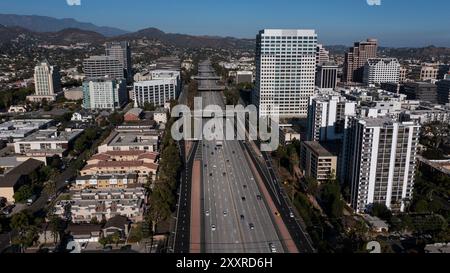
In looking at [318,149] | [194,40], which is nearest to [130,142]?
[318,149]

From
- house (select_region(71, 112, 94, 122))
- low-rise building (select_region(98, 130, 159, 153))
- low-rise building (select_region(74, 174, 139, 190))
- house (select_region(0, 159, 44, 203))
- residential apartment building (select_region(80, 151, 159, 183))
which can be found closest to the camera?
house (select_region(0, 159, 44, 203))

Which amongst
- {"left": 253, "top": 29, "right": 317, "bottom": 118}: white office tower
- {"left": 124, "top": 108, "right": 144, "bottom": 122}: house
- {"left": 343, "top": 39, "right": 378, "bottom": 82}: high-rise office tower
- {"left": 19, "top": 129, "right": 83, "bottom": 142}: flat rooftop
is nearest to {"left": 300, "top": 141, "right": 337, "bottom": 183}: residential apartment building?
{"left": 253, "top": 29, "right": 317, "bottom": 118}: white office tower

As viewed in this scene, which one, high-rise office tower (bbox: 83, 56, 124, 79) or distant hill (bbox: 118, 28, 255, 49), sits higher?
distant hill (bbox: 118, 28, 255, 49)

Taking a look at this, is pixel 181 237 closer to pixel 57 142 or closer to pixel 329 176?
pixel 329 176

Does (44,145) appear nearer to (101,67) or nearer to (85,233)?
(85,233)

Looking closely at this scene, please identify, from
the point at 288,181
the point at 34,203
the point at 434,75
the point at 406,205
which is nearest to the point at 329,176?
the point at 288,181

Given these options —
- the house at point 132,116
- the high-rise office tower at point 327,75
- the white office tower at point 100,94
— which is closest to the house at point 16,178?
the house at point 132,116

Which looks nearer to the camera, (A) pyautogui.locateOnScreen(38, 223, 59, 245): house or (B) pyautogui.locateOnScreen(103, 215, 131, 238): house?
(A) pyautogui.locateOnScreen(38, 223, 59, 245): house

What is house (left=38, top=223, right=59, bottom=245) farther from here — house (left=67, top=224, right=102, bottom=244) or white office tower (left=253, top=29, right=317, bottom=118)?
white office tower (left=253, top=29, right=317, bottom=118)
